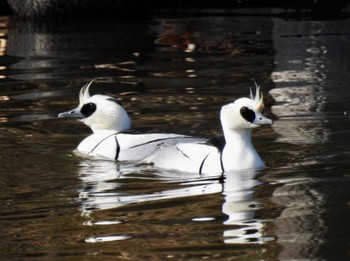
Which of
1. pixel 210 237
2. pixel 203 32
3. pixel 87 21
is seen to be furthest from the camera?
pixel 87 21

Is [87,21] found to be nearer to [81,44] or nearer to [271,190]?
[81,44]

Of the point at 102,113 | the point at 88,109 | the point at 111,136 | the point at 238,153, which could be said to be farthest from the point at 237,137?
the point at 88,109

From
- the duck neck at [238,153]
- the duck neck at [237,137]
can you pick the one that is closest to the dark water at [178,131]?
the duck neck at [238,153]

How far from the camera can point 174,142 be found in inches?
388

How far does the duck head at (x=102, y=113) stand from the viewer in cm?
1060

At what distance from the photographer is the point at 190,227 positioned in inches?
296

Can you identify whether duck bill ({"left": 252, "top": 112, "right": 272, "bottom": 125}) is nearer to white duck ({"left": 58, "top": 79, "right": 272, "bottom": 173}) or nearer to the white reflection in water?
white duck ({"left": 58, "top": 79, "right": 272, "bottom": 173})

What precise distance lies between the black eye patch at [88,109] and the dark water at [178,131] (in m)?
0.38

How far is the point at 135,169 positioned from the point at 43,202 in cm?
150

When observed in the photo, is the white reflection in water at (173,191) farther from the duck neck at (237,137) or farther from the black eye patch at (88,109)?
the black eye patch at (88,109)

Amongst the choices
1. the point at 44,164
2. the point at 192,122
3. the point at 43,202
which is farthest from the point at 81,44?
the point at 43,202

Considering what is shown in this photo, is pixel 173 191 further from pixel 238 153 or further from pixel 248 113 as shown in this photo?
pixel 248 113

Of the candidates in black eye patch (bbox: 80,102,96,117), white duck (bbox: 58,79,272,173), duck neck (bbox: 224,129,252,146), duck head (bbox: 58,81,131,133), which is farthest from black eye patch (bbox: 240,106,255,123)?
black eye patch (bbox: 80,102,96,117)

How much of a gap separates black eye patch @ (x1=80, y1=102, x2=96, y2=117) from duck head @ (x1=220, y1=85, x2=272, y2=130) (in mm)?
1696
